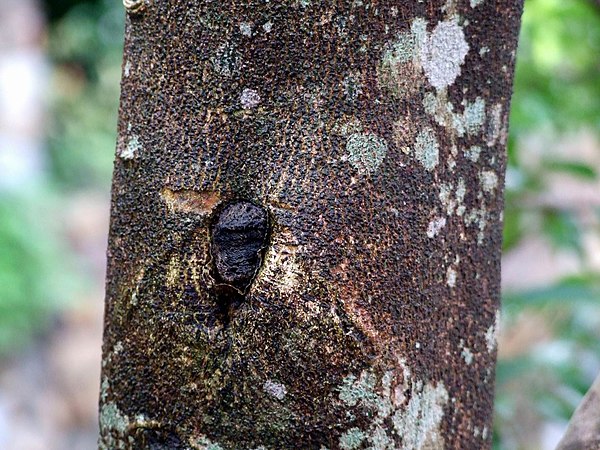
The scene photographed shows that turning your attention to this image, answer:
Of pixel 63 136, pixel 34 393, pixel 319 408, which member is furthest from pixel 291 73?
pixel 63 136

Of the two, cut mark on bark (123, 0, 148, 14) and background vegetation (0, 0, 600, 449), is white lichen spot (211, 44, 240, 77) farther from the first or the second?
background vegetation (0, 0, 600, 449)

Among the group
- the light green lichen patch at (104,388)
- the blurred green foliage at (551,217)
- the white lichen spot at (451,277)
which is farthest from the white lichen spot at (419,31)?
the blurred green foliage at (551,217)

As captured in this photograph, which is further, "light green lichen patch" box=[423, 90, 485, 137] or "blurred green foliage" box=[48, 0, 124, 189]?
"blurred green foliage" box=[48, 0, 124, 189]

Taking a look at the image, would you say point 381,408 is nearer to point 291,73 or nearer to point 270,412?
point 270,412

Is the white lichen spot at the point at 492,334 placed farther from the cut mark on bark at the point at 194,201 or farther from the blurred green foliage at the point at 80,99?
the blurred green foliage at the point at 80,99

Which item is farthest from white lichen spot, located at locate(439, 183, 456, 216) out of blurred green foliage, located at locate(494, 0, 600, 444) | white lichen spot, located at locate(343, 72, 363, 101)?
blurred green foliage, located at locate(494, 0, 600, 444)

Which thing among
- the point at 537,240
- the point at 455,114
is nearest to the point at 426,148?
the point at 455,114

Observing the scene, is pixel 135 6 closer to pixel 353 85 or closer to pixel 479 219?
pixel 353 85
